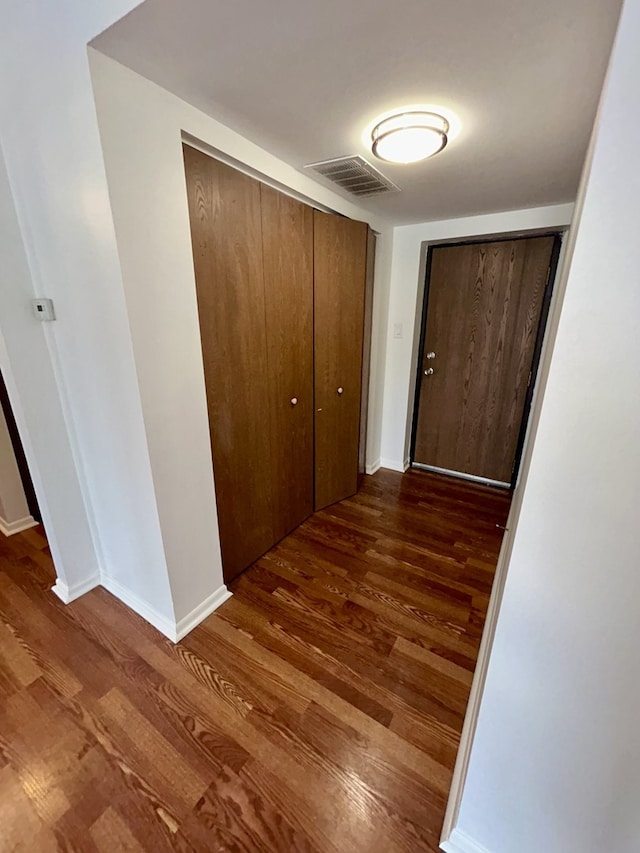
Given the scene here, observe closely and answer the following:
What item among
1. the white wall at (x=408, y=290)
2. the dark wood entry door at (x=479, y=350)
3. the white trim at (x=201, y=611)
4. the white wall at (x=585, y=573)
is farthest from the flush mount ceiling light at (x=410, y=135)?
the white trim at (x=201, y=611)

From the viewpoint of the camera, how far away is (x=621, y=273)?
0.53 m

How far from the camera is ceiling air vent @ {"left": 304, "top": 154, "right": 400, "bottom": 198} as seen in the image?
5.57 ft

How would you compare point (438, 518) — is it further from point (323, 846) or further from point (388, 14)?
point (388, 14)

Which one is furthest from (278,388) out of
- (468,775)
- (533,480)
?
A: (468,775)

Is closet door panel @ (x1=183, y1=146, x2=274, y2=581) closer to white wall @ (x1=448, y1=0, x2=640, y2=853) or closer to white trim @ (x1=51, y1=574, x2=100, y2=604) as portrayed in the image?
white trim @ (x1=51, y1=574, x2=100, y2=604)

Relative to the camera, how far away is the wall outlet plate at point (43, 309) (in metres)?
1.43

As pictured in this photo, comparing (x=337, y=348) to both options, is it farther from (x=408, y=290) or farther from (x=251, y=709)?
(x=251, y=709)

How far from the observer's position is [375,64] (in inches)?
41.1

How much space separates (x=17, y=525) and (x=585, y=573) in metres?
3.00

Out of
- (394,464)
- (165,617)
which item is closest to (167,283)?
(165,617)

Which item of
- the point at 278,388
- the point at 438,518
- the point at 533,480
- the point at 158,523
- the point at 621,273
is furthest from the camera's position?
the point at 438,518

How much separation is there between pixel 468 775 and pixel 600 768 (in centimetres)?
32

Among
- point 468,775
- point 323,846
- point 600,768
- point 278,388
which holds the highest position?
point 278,388

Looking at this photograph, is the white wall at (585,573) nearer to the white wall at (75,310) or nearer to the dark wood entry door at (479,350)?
the white wall at (75,310)
